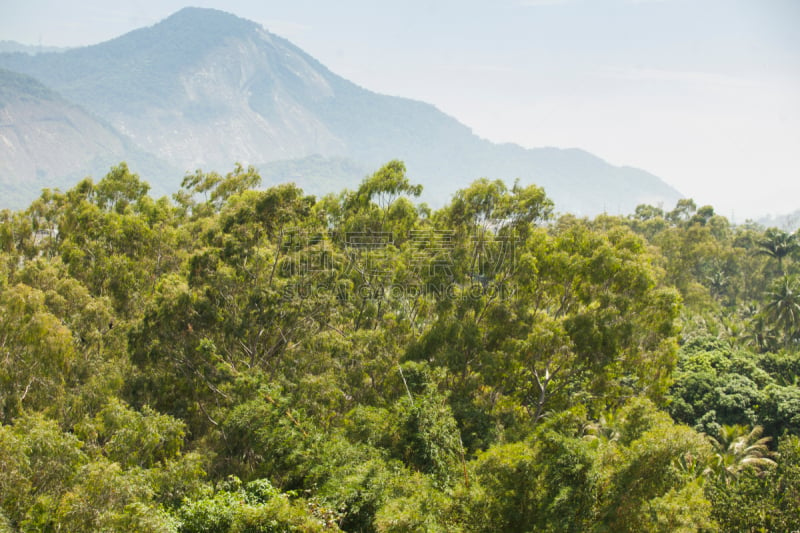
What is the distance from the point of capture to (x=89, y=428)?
10.8 m

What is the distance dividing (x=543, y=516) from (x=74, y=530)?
6637 millimetres

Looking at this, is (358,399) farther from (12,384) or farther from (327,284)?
(12,384)

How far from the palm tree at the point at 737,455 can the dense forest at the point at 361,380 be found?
95mm

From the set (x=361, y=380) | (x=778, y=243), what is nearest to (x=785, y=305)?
(x=778, y=243)

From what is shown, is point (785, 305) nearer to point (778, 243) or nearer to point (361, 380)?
point (778, 243)

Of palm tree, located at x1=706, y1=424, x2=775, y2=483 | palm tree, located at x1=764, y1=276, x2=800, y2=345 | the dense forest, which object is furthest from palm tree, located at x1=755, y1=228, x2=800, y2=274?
palm tree, located at x1=706, y1=424, x2=775, y2=483

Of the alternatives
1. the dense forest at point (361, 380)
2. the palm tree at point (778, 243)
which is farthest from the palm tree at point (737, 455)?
the palm tree at point (778, 243)

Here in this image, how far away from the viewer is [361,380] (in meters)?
13.7

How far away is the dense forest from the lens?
7609 millimetres

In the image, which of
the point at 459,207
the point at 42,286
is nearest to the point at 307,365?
the point at 459,207

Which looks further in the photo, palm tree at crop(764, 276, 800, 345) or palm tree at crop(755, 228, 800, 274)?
palm tree at crop(755, 228, 800, 274)

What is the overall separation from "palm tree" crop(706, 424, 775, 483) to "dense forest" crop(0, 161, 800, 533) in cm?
10

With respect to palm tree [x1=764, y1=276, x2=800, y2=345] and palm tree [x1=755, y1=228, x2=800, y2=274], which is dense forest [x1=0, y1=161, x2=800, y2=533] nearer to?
palm tree [x1=764, y1=276, x2=800, y2=345]

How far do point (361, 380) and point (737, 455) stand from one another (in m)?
12.3
